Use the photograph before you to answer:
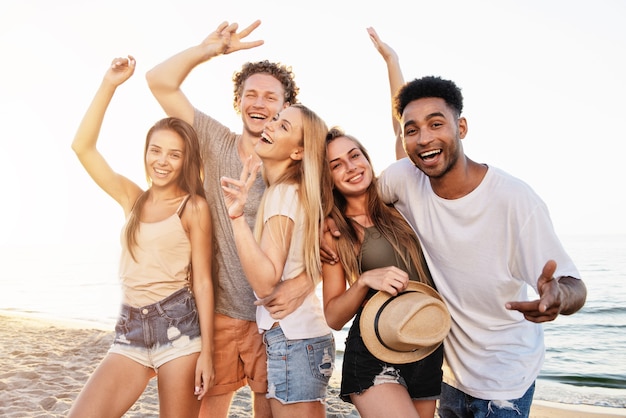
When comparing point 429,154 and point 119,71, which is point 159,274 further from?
point 429,154

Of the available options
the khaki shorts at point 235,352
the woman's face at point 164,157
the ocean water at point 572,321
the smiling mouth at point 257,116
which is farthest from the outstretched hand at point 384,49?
the ocean water at point 572,321

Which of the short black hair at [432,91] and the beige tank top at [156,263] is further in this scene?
the short black hair at [432,91]

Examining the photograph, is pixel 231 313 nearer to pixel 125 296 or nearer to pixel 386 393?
pixel 125 296

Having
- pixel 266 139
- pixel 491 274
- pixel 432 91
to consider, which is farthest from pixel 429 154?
pixel 266 139

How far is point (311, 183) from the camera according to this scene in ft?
10.5

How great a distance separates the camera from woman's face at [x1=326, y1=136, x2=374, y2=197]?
3.45 m

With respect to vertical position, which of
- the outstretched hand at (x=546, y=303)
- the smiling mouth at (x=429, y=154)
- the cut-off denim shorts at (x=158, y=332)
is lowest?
the cut-off denim shorts at (x=158, y=332)

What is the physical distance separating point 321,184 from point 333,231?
0.35 metres

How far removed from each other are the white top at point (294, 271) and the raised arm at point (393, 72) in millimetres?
1450

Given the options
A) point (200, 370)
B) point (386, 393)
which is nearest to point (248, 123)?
point (200, 370)

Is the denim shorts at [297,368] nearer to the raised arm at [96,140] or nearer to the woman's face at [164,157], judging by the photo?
the woman's face at [164,157]

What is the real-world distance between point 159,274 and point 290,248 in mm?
939

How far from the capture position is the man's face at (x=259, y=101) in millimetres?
3947

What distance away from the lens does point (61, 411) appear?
6789 millimetres
